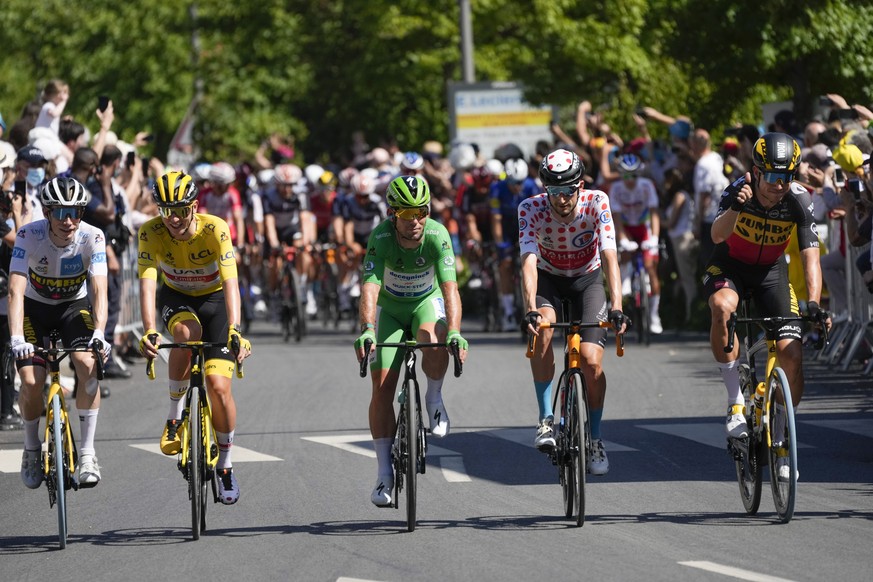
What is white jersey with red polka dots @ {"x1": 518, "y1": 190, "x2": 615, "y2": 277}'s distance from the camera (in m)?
10.7

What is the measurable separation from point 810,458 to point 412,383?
10.9ft

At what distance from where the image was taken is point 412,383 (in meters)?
10.2

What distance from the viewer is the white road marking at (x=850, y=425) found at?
1348 cm

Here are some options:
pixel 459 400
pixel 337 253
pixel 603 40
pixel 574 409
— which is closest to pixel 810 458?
pixel 574 409

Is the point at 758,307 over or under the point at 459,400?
over

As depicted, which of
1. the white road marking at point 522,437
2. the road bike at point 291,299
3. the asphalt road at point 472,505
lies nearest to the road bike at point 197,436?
the asphalt road at point 472,505

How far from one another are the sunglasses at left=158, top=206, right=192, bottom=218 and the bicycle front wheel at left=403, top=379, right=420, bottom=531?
159 centimetres

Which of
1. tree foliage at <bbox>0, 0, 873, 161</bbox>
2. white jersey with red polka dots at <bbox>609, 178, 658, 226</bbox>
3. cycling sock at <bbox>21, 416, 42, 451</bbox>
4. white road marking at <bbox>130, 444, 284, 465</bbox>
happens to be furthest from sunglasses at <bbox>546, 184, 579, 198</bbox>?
tree foliage at <bbox>0, 0, 873, 161</bbox>

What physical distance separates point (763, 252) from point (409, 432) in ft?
7.56

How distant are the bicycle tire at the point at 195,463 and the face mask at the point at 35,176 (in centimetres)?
595

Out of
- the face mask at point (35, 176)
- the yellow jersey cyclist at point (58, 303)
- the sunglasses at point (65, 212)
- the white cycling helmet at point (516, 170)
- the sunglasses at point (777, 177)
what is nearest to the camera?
the sunglasses at point (777, 177)

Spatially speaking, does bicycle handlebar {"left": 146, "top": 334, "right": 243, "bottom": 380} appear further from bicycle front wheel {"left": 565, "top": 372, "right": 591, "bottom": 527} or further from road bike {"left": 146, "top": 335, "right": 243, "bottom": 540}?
bicycle front wheel {"left": 565, "top": 372, "right": 591, "bottom": 527}

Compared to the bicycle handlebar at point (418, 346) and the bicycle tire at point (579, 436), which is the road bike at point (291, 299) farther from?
the bicycle tire at point (579, 436)

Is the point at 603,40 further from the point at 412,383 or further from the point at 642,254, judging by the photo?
the point at 412,383
